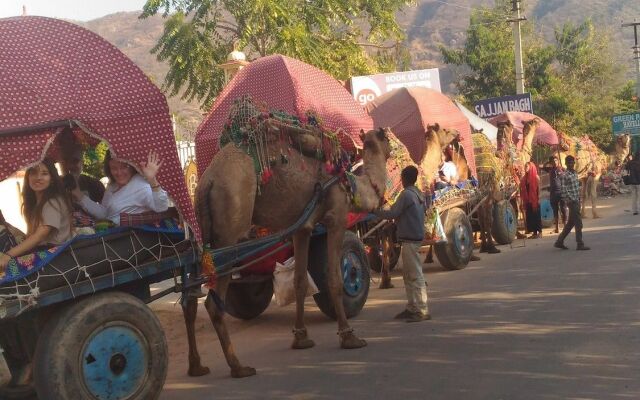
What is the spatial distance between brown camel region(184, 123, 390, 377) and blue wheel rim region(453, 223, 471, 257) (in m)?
4.05

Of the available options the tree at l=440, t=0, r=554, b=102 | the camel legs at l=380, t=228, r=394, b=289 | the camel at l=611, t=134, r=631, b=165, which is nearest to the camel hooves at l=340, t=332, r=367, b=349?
the camel legs at l=380, t=228, r=394, b=289

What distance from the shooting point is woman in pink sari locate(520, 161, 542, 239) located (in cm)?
1667

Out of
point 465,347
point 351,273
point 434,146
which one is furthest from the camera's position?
point 434,146

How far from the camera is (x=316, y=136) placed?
7.98 meters

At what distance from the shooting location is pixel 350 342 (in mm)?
7629

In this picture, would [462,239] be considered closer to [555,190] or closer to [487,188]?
[487,188]

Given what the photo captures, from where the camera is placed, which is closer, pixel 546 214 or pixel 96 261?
pixel 96 261

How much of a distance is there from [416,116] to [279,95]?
493 centimetres

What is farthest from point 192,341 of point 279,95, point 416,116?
point 416,116

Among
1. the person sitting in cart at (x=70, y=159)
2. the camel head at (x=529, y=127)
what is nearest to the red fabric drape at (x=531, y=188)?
the camel head at (x=529, y=127)

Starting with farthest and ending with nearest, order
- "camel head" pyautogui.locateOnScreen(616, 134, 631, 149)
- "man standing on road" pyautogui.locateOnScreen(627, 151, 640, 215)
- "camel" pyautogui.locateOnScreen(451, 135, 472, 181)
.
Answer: "camel head" pyautogui.locateOnScreen(616, 134, 631, 149) < "man standing on road" pyautogui.locateOnScreen(627, 151, 640, 215) < "camel" pyautogui.locateOnScreen(451, 135, 472, 181)

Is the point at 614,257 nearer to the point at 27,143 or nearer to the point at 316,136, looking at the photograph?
the point at 316,136

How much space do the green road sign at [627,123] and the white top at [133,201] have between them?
84.1 feet

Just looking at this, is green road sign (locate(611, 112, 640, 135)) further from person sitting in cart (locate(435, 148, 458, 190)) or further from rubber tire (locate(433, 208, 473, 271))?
rubber tire (locate(433, 208, 473, 271))
